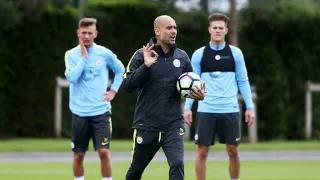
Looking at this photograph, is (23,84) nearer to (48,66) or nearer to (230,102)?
(48,66)

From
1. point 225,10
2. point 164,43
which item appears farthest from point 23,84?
point 164,43

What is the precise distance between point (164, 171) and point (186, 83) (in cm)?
688

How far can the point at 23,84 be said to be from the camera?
24.0 m

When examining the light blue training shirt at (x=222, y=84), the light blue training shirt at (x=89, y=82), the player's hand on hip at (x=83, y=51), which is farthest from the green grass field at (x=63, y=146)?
the light blue training shirt at (x=222, y=84)

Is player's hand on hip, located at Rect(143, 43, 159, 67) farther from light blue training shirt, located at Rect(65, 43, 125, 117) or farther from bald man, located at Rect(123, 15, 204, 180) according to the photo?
light blue training shirt, located at Rect(65, 43, 125, 117)

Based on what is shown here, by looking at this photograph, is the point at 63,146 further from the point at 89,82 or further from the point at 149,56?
the point at 149,56

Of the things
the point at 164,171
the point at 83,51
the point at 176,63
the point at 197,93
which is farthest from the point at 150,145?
the point at 164,171

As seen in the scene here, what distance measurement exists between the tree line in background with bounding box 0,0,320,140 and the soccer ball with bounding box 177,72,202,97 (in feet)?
45.5

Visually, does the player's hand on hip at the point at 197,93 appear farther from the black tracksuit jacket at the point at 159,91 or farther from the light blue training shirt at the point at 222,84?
the light blue training shirt at the point at 222,84

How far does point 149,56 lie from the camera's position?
9344 millimetres

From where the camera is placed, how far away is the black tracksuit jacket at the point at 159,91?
9602mm

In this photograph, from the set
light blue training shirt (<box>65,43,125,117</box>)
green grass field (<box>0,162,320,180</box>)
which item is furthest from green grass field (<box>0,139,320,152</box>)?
light blue training shirt (<box>65,43,125,117</box>)

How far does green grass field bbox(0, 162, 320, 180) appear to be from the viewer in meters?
14.7

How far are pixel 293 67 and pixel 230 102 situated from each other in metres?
13.7
